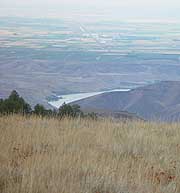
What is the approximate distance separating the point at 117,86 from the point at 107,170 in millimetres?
60767

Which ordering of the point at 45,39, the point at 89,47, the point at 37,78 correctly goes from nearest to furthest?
1. the point at 37,78
2. the point at 45,39
3. the point at 89,47

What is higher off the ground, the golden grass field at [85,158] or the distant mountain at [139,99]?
the golden grass field at [85,158]

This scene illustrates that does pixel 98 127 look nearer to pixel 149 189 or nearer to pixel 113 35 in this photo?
pixel 149 189

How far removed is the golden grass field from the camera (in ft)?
16.8

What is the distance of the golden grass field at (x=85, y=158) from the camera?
512cm

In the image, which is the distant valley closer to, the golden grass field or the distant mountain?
the distant mountain

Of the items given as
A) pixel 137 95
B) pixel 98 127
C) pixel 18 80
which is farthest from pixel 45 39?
pixel 98 127

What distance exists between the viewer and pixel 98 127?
9.23m

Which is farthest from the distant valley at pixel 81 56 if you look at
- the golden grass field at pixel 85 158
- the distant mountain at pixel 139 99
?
the golden grass field at pixel 85 158

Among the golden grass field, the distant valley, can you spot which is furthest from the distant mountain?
the golden grass field

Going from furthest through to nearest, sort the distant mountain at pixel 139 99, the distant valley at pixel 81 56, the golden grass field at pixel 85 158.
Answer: the distant valley at pixel 81 56 < the distant mountain at pixel 139 99 < the golden grass field at pixel 85 158

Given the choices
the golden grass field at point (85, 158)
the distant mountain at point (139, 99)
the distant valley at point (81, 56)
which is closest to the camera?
the golden grass field at point (85, 158)

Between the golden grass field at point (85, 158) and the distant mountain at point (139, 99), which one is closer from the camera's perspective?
the golden grass field at point (85, 158)

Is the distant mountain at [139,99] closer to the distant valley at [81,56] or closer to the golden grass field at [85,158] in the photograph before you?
the distant valley at [81,56]
